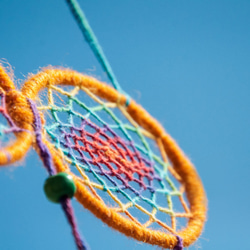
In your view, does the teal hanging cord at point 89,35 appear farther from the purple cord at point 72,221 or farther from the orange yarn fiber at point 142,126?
the purple cord at point 72,221

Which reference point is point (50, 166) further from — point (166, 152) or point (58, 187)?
point (166, 152)

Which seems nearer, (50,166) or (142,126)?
(50,166)

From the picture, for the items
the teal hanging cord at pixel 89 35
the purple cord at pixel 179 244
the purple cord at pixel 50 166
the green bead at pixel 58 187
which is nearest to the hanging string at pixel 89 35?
the teal hanging cord at pixel 89 35

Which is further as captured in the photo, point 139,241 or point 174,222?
point 174,222

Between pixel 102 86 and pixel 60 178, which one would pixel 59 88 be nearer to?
pixel 102 86

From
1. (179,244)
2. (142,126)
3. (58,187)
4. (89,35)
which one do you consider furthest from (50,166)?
(142,126)

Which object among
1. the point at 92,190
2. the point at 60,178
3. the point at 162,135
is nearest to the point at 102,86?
the point at 162,135
